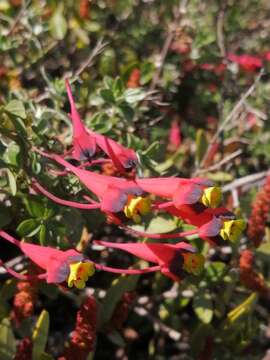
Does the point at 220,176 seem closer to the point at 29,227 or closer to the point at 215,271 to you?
the point at 215,271

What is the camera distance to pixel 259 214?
2.01 metres

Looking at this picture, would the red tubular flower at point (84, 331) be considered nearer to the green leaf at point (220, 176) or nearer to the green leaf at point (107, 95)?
the green leaf at point (107, 95)

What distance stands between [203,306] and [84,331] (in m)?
0.60

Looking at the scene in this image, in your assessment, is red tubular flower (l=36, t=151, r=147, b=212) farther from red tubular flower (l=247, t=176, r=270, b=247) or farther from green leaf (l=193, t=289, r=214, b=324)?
green leaf (l=193, t=289, r=214, b=324)

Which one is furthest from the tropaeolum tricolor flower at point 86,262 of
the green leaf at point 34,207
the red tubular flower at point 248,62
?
the red tubular flower at point 248,62

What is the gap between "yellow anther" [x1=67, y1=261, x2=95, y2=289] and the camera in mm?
1344

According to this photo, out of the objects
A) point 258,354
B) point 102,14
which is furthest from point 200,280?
point 102,14

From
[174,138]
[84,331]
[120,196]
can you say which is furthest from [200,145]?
[120,196]

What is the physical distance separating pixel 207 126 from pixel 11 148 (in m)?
1.60

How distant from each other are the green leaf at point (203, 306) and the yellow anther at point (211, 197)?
0.79m

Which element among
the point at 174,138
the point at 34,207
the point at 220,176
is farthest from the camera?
the point at 174,138

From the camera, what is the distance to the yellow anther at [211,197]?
1.36 metres

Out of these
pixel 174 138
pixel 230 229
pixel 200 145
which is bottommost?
pixel 174 138

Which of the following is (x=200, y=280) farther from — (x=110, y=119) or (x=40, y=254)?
(x=40, y=254)
